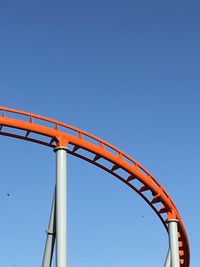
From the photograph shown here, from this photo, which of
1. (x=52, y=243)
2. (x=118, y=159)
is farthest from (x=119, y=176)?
(x=52, y=243)

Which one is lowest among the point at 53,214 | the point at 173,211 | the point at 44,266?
the point at 44,266

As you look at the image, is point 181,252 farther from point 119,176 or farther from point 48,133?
point 48,133

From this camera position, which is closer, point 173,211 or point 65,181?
point 65,181

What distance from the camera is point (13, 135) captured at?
18.2m

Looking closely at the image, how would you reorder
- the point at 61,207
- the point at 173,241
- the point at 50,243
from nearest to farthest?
1. the point at 61,207
2. the point at 50,243
3. the point at 173,241

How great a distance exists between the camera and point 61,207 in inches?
667

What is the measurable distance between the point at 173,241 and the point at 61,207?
6257mm

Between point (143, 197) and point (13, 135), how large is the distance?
6135 millimetres

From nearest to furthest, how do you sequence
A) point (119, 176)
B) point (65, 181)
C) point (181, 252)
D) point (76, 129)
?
point (65, 181)
point (76, 129)
point (119, 176)
point (181, 252)

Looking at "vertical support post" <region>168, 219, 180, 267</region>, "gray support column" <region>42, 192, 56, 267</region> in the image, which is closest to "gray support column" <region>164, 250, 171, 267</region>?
"vertical support post" <region>168, 219, 180, 267</region>

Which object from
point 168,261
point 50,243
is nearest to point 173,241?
point 168,261

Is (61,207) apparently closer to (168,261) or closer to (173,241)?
(173,241)

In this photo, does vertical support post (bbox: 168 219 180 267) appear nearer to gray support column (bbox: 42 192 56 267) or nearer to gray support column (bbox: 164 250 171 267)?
gray support column (bbox: 164 250 171 267)

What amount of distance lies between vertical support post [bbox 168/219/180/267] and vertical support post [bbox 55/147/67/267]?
6001 millimetres
